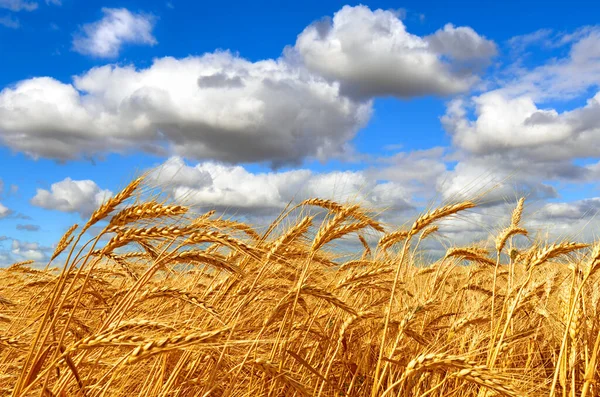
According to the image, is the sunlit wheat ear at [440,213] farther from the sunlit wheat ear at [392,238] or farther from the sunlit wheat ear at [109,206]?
the sunlit wheat ear at [392,238]

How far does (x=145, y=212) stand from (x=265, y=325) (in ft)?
3.16

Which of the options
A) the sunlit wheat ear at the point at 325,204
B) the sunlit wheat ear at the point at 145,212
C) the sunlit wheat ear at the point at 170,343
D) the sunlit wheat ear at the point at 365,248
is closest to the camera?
the sunlit wheat ear at the point at 170,343

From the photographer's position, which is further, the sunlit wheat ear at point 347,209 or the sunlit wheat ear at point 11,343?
the sunlit wheat ear at point 347,209

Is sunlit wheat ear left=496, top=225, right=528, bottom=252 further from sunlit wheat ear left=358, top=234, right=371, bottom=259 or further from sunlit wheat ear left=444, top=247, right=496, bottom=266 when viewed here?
sunlit wheat ear left=358, top=234, right=371, bottom=259

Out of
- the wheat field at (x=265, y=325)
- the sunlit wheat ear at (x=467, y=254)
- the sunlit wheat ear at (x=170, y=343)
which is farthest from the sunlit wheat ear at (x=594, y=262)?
the sunlit wheat ear at (x=170, y=343)

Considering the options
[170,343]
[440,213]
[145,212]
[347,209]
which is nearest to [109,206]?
[145,212]

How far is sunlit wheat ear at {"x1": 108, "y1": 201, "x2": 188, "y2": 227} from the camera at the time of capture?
2455 mm

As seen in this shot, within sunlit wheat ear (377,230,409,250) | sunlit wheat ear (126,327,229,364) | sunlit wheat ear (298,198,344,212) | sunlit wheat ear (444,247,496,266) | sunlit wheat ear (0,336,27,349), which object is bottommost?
sunlit wheat ear (0,336,27,349)

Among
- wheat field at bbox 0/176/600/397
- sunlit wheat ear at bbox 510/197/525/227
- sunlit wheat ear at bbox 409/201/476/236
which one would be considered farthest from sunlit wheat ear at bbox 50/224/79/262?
sunlit wheat ear at bbox 510/197/525/227

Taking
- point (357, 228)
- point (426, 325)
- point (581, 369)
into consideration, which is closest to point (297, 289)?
point (357, 228)

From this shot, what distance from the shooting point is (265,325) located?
9.82ft

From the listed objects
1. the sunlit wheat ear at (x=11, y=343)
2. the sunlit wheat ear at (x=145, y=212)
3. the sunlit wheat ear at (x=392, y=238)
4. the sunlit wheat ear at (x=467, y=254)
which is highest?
the sunlit wheat ear at (x=392, y=238)

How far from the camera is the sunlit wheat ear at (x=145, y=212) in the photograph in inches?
96.7

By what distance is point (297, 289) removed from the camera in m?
3.16
